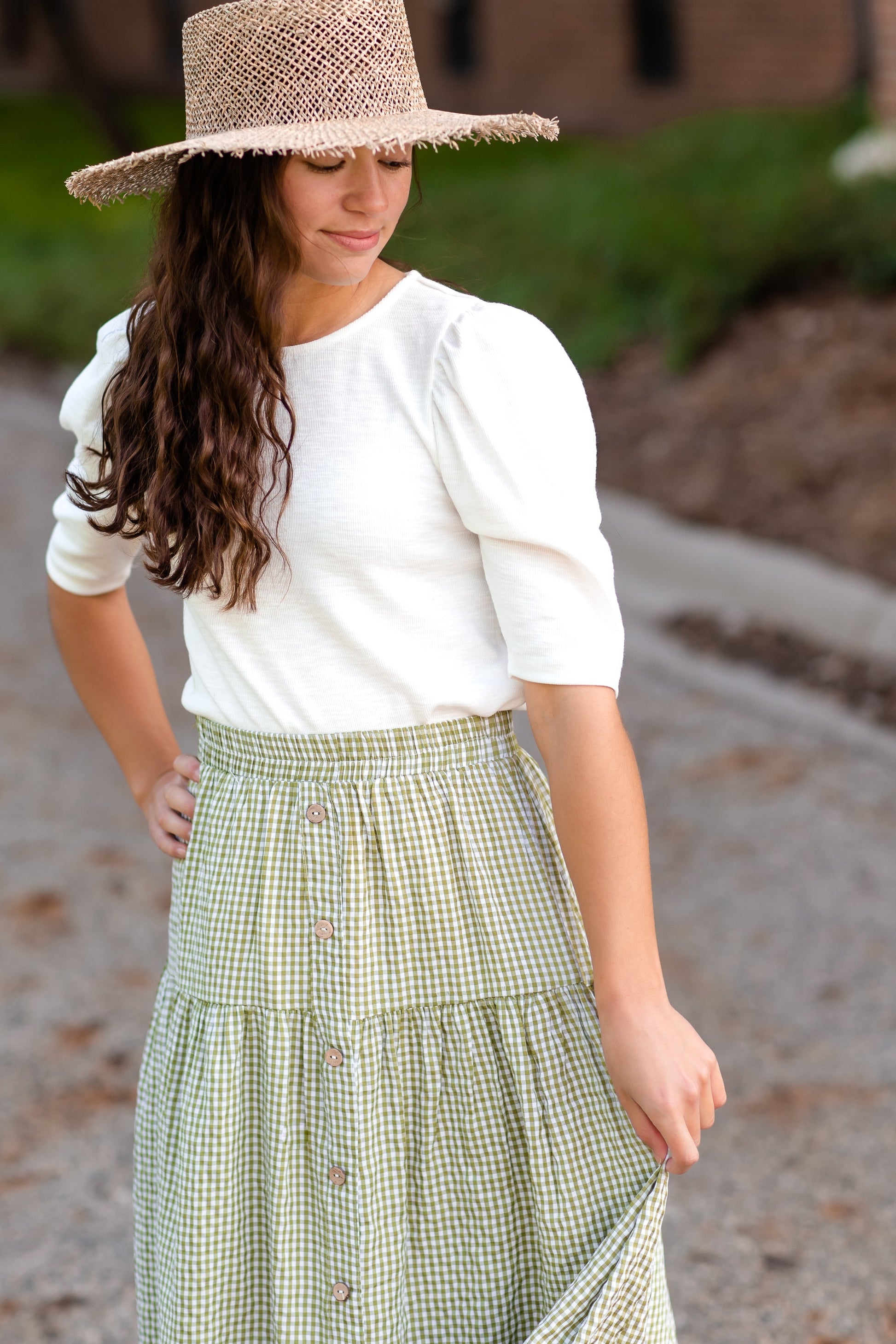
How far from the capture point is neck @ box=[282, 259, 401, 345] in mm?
1474

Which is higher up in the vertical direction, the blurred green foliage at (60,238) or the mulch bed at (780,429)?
the mulch bed at (780,429)

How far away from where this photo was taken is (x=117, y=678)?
1872mm

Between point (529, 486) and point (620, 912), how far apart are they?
0.39m

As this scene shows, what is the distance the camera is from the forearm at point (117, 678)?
6.05ft

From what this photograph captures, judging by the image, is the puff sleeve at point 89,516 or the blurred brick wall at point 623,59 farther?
the blurred brick wall at point 623,59

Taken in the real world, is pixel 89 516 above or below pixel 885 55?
above

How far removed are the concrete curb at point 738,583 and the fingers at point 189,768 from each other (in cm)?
345

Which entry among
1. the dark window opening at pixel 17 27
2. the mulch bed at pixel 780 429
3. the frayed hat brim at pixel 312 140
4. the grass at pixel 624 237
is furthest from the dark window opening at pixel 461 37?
the frayed hat brim at pixel 312 140

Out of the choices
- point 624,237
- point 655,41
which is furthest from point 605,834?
point 655,41

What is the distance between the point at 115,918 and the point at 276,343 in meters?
2.71

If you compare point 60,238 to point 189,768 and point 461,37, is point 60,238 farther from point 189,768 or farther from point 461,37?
point 189,768

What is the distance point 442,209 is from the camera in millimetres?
9797

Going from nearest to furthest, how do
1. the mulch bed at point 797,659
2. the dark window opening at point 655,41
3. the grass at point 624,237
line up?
the mulch bed at point 797,659, the grass at point 624,237, the dark window opening at point 655,41

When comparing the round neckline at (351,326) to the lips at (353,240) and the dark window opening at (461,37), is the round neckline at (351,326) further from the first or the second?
the dark window opening at (461,37)
